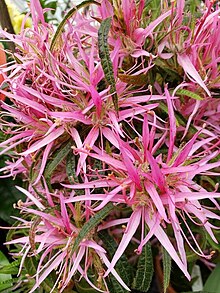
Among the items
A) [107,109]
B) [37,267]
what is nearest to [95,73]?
[107,109]

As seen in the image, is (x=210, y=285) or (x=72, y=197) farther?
(x=210, y=285)

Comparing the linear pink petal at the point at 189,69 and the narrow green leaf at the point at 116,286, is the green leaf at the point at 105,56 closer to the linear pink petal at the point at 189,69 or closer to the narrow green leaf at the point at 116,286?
the linear pink petal at the point at 189,69

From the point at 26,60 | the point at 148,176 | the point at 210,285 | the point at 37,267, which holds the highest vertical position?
the point at 26,60

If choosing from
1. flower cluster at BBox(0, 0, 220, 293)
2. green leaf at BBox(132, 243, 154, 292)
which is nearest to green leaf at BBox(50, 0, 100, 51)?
flower cluster at BBox(0, 0, 220, 293)

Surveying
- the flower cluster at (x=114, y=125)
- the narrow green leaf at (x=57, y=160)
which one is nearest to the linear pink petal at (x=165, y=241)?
the flower cluster at (x=114, y=125)

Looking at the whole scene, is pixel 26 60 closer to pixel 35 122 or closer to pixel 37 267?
pixel 35 122

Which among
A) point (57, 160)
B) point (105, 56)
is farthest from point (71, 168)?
point (105, 56)

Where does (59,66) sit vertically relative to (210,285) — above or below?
above
